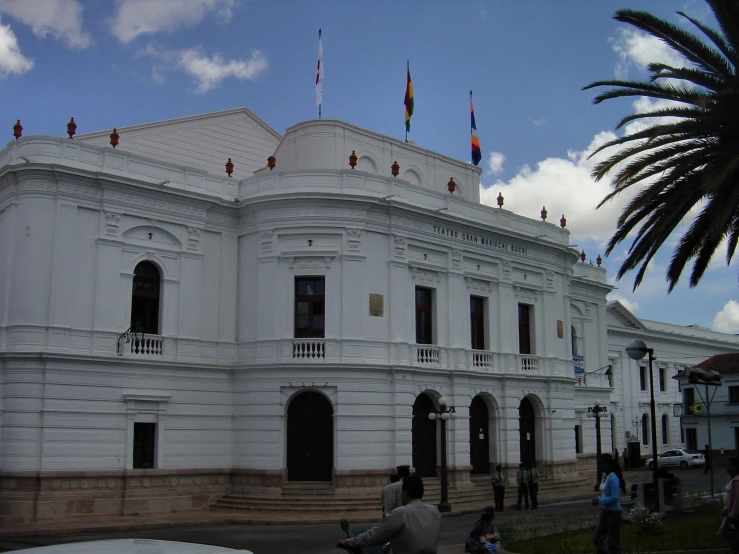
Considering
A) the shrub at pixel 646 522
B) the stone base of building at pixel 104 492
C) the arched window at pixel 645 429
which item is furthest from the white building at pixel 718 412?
the shrub at pixel 646 522

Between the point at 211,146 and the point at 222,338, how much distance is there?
11.5m

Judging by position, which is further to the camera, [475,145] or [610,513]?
[475,145]

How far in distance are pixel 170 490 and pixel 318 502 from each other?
5.04m

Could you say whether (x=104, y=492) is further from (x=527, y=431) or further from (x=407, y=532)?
(x=407, y=532)

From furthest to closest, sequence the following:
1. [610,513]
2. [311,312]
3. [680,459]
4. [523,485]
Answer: [680,459]
[311,312]
[523,485]
[610,513]

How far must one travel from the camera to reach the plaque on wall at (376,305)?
30875 millimetres

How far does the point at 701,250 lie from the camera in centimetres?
2028

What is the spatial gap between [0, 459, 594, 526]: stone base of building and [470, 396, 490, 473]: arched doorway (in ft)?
5.76

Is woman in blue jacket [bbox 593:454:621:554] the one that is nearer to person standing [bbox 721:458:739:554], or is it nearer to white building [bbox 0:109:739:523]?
person standing [bbox 721:458:739:554]

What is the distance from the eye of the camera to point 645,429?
5931 cm

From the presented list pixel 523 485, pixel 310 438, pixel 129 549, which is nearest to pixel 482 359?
pixel 523 485

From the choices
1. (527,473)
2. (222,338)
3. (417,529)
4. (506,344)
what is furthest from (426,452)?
(417,529)

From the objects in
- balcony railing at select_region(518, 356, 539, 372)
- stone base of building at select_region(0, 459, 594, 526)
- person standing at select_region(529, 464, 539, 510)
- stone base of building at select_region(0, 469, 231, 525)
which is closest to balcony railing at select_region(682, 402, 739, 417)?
balcony railing at select_region(518, 356, 539, 372)

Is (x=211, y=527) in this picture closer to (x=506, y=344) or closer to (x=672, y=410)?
(x=506, y=344)
